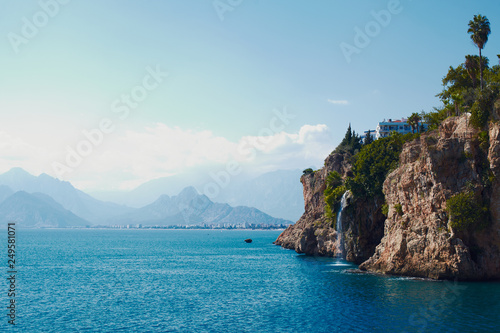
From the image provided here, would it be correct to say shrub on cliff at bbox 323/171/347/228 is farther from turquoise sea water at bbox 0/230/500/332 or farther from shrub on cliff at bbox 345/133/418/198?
turquoise sea water at bbox 0/230/500/332

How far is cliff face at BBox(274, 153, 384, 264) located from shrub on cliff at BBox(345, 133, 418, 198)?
7.15 ft

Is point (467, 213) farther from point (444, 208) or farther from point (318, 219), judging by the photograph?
point (318, 219)

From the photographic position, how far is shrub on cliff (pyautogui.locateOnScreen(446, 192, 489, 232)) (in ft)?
160

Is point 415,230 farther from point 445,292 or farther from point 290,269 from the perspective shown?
point 290,269

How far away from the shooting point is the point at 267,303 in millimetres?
42750
